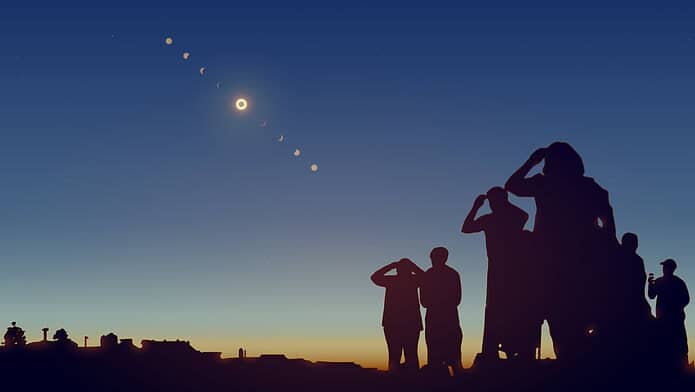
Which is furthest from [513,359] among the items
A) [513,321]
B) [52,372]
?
[52,372]

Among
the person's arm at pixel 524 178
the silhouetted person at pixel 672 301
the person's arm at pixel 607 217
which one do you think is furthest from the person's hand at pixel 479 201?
the silhouetted person at pixel 672 301

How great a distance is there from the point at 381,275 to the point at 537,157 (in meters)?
6.53

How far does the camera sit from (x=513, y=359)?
17.1 m

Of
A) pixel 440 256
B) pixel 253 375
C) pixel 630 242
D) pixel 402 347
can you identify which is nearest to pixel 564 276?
pixel 630 242

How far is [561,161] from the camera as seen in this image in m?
16.5

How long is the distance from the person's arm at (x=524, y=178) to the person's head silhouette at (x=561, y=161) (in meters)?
0.16

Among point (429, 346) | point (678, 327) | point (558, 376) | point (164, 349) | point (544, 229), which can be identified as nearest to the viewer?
point (558, 376)

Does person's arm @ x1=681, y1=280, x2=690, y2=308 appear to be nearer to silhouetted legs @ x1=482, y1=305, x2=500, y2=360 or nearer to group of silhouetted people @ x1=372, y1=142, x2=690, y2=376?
group of silhouetted people @ x1=372, y1=142, x2=690, y2=376

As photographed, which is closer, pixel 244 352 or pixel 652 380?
pixel 652 380

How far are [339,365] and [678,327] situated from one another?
9.01m

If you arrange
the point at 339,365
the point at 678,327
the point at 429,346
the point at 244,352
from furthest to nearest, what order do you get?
the point at 244,352 → the point at 339,365 → the point at 429,346 → the point at 678,327

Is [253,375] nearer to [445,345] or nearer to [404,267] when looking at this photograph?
[404,267]

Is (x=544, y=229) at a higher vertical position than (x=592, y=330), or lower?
higher

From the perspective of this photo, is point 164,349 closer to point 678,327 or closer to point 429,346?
point 429,346
